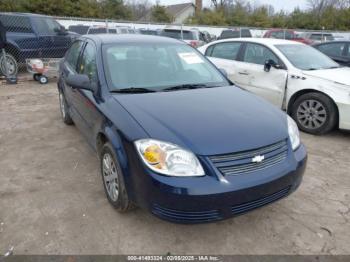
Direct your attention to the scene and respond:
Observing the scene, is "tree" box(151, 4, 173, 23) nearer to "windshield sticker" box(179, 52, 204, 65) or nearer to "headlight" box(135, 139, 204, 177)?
"windshield sticker" box(179, 52, 204, 65)

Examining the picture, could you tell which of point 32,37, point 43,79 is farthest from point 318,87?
point 32,37

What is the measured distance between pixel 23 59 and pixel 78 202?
25.9 ft

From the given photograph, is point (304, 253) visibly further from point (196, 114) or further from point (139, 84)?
point (139, 84)

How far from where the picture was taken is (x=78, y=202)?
3021mm

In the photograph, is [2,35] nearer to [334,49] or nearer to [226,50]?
[226,50]

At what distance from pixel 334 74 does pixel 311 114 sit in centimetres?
76

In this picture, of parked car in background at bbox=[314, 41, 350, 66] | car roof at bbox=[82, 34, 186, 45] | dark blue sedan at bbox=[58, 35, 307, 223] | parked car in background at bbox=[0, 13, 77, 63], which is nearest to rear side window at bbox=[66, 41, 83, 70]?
car roof at bbox=[82, 34, 186, 45]

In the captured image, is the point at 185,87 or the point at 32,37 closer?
the point at 185,87

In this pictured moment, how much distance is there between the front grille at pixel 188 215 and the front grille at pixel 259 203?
16 centimetres

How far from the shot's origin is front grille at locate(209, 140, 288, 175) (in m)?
2.17

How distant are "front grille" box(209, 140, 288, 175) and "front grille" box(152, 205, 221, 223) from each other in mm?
321

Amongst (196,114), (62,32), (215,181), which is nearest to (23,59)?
(62,32)

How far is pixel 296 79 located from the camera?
5.03 metres

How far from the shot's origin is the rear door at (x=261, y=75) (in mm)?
5270
